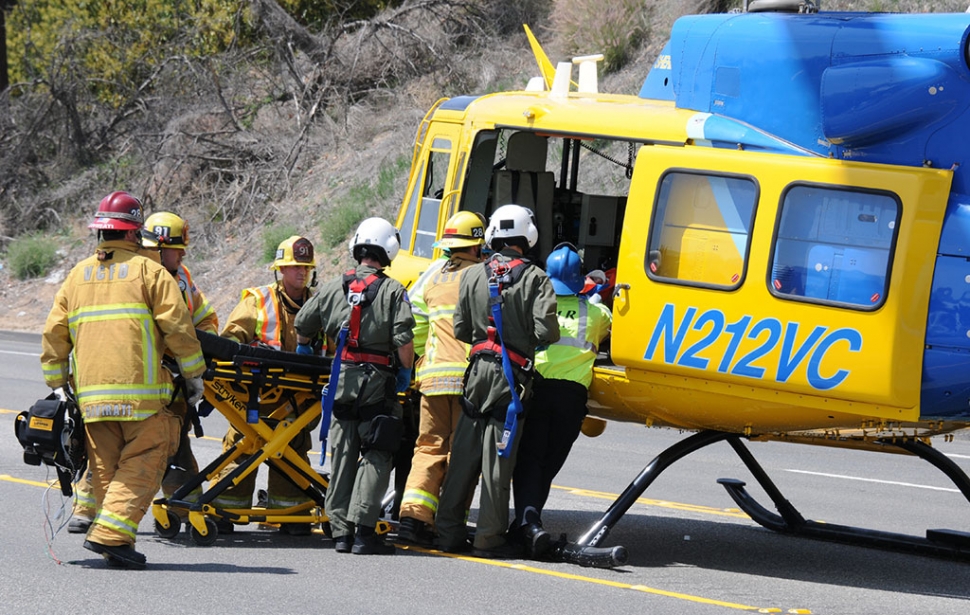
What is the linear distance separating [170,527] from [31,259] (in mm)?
19510

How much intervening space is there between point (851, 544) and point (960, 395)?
79.0 inches

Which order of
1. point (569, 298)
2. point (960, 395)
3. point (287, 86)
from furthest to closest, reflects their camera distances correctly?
point (287, 86) < point (569, 298) < point (960, 395)

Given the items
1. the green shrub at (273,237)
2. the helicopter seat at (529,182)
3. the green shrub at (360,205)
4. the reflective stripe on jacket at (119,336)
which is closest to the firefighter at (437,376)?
the reflective stripe on jacket at (119,336)

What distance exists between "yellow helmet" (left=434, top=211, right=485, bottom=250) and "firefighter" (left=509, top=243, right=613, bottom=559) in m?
0.58

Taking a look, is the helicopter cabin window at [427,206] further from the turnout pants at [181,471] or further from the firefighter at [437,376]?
the turnout pants at [181,471]

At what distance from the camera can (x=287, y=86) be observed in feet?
86.6

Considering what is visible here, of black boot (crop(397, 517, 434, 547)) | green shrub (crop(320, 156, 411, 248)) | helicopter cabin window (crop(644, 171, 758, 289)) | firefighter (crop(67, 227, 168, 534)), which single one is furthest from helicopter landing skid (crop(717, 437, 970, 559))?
green shrub (crop(320, 156, 411, 248))

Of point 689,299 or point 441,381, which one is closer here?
point 689,299

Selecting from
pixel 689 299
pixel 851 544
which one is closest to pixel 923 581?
pixel 851 544

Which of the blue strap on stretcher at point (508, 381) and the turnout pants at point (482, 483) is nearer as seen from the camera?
the blue strap on stretcher at point (508, 381)

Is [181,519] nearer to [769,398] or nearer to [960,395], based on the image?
[769,398]

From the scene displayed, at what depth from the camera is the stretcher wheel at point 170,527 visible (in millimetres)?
7418

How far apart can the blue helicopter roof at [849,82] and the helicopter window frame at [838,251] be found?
272 mm

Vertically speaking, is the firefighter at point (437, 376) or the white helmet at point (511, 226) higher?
the white helmet at point (511, 226)
